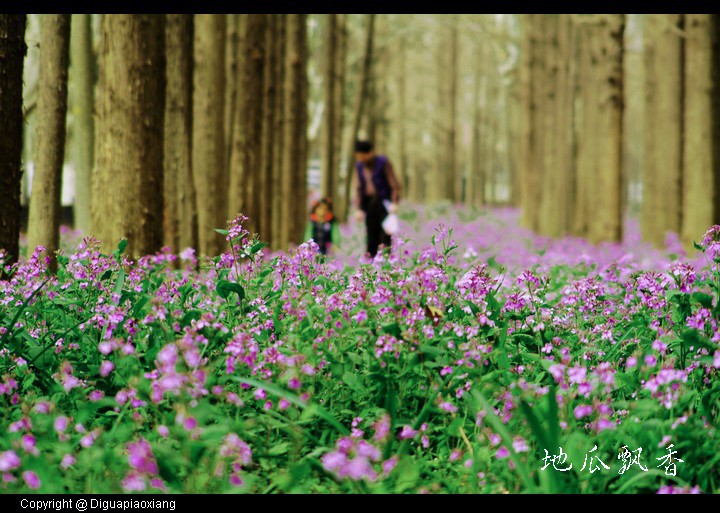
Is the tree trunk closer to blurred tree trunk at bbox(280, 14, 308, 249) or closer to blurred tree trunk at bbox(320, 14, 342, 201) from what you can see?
blurred tree trunk at bbox(320, 14, 342, 201)

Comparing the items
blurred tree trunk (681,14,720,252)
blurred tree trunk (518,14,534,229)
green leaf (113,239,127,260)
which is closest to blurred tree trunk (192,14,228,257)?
green leaf (113,239,127,260)

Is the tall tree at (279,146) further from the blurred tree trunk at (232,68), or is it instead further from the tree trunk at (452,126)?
the tree trunk at (452,126)

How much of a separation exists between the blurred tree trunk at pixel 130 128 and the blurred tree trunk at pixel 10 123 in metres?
1.18

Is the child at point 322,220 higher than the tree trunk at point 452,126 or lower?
lower

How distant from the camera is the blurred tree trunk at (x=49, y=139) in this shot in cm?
808

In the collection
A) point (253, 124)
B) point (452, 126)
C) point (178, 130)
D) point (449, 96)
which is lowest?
point (178, 130)

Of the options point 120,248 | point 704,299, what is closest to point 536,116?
point 120,248

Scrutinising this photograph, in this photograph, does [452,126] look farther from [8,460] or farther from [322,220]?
[8,460]

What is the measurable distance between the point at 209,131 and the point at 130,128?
418 centimetres

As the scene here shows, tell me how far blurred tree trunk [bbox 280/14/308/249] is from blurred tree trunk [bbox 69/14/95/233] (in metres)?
6.60

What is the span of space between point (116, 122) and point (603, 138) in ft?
33.6

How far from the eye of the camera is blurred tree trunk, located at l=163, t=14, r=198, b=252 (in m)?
10.0

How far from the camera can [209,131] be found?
37.9 ft

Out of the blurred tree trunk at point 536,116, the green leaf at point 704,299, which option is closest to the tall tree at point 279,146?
the blurred tree trunk at point 536,116
